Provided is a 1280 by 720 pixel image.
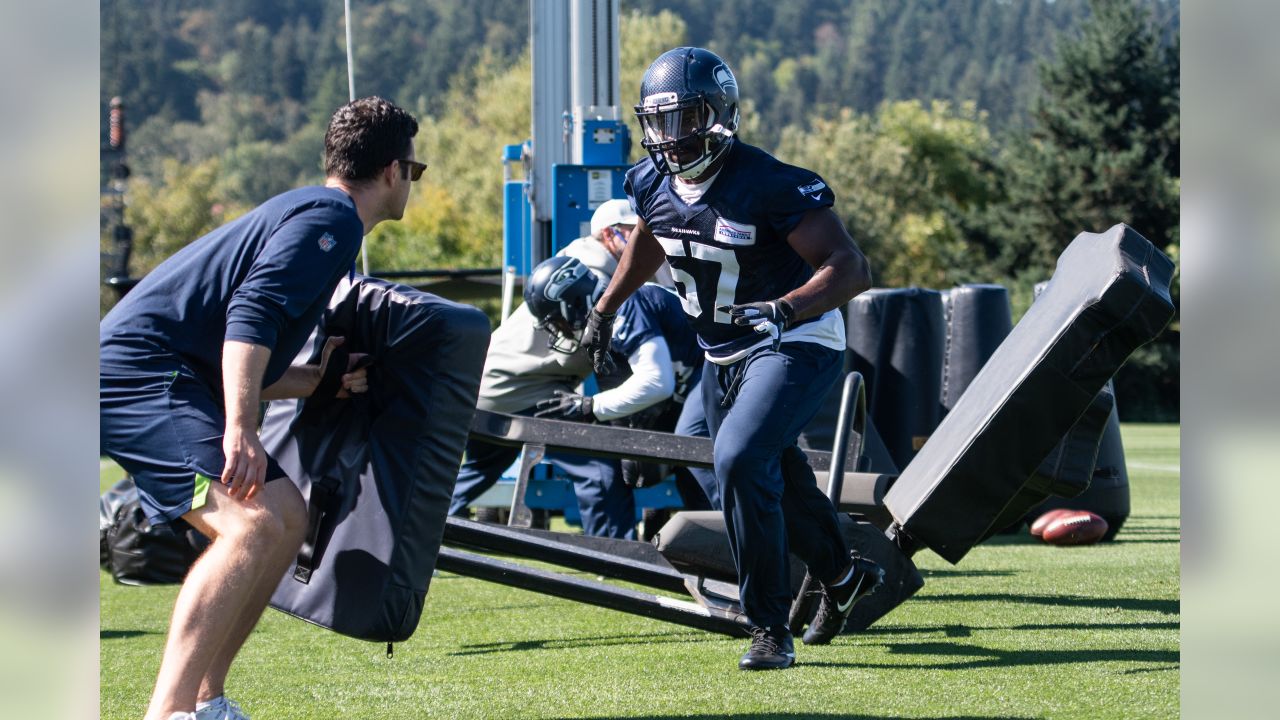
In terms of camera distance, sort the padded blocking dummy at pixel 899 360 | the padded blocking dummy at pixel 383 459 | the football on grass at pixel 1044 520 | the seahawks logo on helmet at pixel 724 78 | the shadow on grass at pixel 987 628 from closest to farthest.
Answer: the padded blocking dummy at pixel 383 459 → the seahawks logo on helmet at pixel 724 78 → the shadow on grass at pixel 987 628 → the padded blocking dummy at pixel 899 360 → the football on grass at pixel 1044 520

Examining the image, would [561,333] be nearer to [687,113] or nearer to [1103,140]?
[687,113]

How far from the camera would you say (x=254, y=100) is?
134m

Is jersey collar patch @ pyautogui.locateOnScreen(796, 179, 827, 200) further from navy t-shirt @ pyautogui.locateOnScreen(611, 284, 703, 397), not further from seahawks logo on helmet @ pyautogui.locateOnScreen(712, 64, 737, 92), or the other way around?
navy t-shirt @ pyautogui.locateOnScreen(611, 284, 703, 397)

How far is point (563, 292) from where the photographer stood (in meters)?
7.04

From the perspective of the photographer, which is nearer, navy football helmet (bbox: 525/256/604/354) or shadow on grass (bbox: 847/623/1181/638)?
shadow on grass (bbox: 847/623/1181/638)

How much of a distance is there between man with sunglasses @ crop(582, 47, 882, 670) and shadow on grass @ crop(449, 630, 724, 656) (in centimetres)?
75

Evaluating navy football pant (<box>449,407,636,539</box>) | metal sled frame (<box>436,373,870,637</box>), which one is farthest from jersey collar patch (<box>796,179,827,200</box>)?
navy football pant (<box>449,407,636,539</box>)

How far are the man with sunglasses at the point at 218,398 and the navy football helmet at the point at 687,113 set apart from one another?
4.03 feet

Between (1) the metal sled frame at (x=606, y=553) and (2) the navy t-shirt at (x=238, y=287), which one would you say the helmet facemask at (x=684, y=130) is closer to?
(1) the metal sled frame at (x=606, y=553)

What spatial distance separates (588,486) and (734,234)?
3312 mm

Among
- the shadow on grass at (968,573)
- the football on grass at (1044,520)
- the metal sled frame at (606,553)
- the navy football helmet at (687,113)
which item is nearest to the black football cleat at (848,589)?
the metal sled frame at (606,553)

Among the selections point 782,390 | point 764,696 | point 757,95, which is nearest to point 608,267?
point 782,390

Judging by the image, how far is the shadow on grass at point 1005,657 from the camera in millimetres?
4758

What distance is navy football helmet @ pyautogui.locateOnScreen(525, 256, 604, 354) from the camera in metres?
7.04
